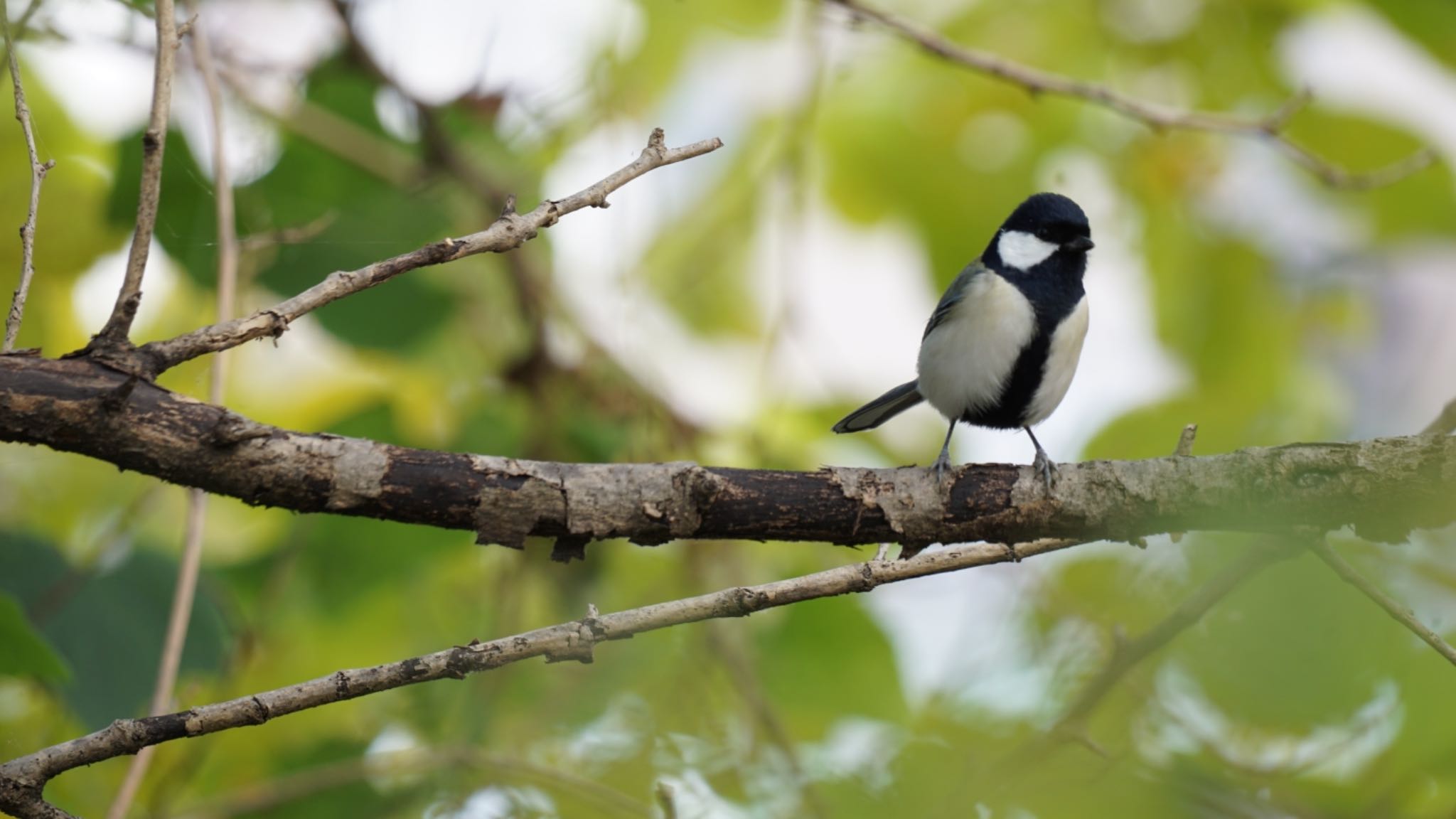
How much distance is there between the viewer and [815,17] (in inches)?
132

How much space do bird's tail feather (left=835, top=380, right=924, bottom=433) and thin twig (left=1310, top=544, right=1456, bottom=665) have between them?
5.65 feet

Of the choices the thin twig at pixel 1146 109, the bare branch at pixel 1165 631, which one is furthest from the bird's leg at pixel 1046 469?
the thin twig at pixel 1146 109

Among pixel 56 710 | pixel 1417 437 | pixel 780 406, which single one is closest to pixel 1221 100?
pixel 780 406

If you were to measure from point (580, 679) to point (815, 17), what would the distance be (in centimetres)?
189

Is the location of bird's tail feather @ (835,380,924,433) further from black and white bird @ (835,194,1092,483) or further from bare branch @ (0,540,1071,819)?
bare branch @ (0,540,1071,819)

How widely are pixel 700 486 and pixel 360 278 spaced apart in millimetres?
532

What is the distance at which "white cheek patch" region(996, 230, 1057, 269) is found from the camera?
9.67 ft

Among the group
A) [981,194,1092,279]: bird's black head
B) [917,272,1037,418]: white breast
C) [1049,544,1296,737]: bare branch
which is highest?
[981,194,1092,279]: bird's black head

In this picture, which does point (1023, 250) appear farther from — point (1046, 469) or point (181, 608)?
point (181, 608)

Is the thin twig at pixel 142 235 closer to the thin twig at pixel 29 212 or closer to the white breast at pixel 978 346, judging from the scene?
the thin twig at pixel 29 212

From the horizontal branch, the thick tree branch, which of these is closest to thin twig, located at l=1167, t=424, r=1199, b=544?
the horizontal branch

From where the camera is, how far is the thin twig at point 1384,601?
1320 mm

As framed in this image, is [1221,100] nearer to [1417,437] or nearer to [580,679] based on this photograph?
[1417,437]

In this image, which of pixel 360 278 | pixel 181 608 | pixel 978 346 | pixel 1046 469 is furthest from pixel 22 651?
pixel 978 346
